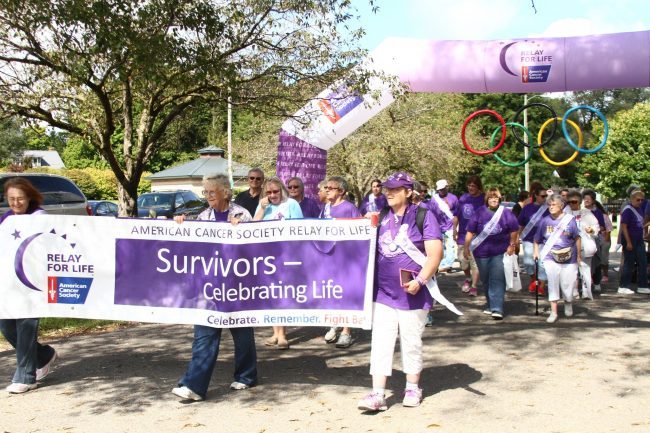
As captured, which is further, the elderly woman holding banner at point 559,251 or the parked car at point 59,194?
the parked car at point 59,194

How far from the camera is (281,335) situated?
879cm

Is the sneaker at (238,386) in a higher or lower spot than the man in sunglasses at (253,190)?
lower

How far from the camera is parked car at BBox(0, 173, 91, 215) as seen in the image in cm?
1485

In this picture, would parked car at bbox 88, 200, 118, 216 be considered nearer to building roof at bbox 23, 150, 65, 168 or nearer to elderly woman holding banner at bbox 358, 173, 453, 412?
elderly woman holding banner at bbox 358, 173, 453, 412

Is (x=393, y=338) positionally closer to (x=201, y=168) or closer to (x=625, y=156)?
(x=625, y=156)

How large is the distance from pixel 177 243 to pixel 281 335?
7.28 ft

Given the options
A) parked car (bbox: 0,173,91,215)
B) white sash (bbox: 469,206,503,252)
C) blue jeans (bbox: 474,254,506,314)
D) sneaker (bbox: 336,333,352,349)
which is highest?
parked car (bbox: 0,173,91,215)

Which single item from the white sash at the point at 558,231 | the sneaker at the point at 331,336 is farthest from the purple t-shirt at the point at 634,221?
the sneaker at the point at 331,336

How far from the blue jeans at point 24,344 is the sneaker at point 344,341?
323 cm

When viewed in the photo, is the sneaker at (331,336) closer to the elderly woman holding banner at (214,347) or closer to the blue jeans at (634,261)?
the elderly woman holding banner at (214,347)

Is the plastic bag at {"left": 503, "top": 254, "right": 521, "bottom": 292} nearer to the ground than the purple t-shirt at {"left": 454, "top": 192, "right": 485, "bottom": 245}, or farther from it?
nearer to the ground

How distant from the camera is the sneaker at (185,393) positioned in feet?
21.0

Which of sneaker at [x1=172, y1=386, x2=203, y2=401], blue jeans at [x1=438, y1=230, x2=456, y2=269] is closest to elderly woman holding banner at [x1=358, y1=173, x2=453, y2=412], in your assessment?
sneaker at [x1=172, y1=386, x2=203, y2=401]

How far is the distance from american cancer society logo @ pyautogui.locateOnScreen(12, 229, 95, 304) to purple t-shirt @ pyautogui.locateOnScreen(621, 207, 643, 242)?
385 inches
